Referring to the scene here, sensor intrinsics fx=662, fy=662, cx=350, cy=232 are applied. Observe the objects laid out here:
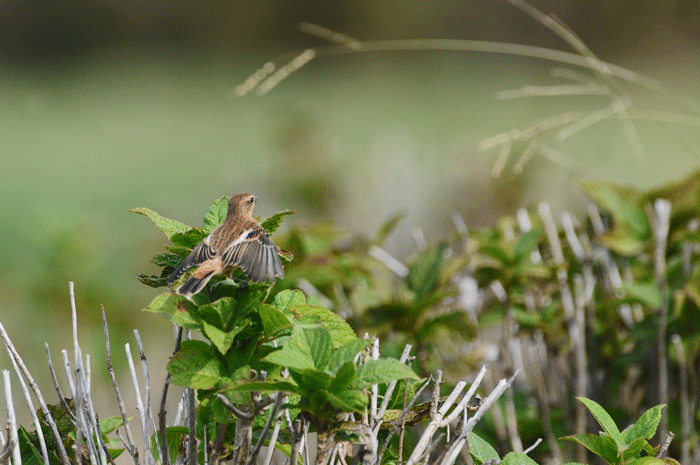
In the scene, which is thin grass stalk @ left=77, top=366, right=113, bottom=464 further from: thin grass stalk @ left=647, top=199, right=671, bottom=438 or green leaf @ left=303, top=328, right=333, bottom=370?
thin grass stalk @ left=647, top=199, right=671, bottom=438

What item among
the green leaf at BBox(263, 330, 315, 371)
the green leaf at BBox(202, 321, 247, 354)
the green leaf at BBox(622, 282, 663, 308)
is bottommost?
the green leaf at BBox(622, 282, 663, 308)

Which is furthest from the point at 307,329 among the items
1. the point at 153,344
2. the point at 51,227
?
→ the point at 153,344

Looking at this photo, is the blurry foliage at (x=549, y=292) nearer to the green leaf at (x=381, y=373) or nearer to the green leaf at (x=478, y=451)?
the green leaf at (x=478, y=451)

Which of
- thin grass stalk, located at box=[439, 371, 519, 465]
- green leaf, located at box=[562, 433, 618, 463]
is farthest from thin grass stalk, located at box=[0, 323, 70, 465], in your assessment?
green leaf, located at box=[562, 433, 618, 463]

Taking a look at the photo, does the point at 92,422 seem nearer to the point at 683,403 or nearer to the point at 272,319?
the point at 272,319

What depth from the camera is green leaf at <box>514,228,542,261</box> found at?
1.19 metres

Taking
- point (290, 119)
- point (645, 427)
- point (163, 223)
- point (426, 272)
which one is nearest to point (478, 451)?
point (645, 427)

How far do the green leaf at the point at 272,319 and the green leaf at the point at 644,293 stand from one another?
2.71 feet

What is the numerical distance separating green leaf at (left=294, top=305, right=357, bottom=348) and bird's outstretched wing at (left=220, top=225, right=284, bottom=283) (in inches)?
1.6

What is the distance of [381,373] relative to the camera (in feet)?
1.70

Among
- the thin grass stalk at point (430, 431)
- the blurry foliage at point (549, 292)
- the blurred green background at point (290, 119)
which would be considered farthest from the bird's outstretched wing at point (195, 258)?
the blurred green background at point (290, 119)

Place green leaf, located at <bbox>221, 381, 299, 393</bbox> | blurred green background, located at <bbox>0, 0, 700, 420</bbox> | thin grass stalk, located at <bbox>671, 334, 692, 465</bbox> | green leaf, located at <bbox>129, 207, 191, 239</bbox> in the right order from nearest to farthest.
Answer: green leaf, located at <bbox>221, 381, 299, 393</bbox> → green leaf, located at <bbox>129, 207, 191, 239</bbox> → thin grass stalk, located at <bbox>671, 334, 692, 465</bbox> → blurred green background, located at <bbox>0, 0, 700, 420</bbox>

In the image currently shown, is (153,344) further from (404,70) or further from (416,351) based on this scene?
(404,70)

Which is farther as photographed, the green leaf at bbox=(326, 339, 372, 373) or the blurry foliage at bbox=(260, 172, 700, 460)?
the blurry foliage at bbox=(260, 172, 700, 460)
